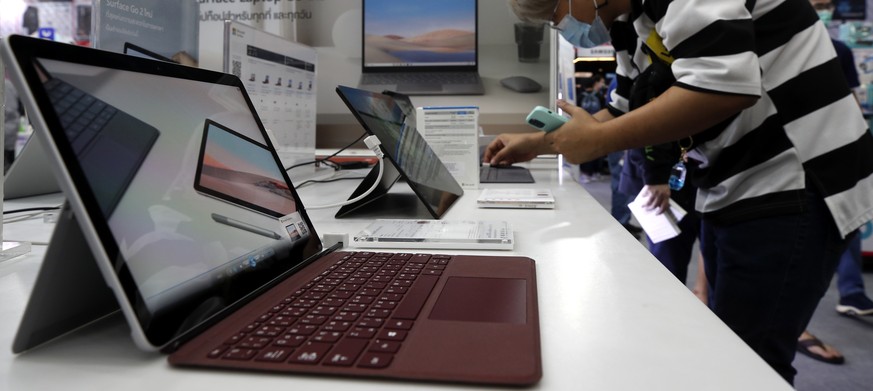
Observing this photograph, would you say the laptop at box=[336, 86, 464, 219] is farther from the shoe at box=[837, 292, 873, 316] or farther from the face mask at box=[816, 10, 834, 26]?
the face mask at box=[816, 10, 834, 26]

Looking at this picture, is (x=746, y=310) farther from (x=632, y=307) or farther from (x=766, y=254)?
(x=632, y=307)

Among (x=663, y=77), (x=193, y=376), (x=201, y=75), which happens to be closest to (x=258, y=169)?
(x=201, y=75)

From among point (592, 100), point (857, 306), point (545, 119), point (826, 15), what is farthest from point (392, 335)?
point (592, 100)

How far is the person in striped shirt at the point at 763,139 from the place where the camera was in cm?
92

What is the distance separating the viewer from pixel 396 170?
111cm

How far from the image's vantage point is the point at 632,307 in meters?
0.52

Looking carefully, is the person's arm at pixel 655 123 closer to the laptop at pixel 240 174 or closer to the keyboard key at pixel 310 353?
the laptop at pixel 240 174

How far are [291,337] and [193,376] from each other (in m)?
→ 0.08

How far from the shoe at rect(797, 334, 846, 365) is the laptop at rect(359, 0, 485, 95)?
1706 millimetres

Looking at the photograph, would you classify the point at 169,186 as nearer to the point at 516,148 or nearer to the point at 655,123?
the point at 655,123

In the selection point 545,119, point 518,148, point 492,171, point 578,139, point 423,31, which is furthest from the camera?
point 423,31

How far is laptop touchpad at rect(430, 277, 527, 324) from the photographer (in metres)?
0.48

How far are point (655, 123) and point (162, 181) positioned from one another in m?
0.83


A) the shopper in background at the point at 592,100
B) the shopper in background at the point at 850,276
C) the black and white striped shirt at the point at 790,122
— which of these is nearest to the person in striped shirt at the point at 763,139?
the black and white striped shirt at the point at 790,122
